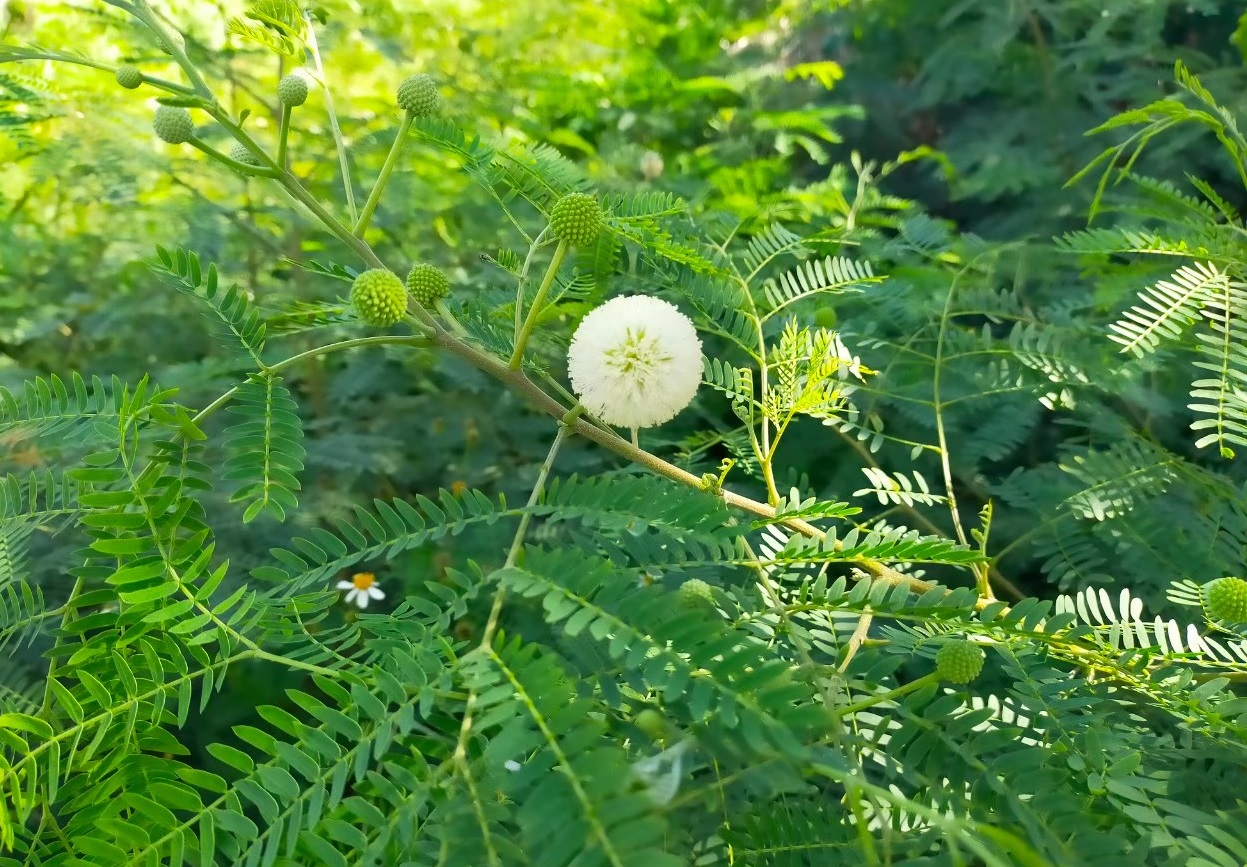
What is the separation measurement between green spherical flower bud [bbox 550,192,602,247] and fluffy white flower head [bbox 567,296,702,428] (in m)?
0.07

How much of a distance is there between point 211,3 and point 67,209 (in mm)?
582

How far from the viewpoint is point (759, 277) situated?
1.14 m

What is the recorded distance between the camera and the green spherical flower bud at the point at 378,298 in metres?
0.59

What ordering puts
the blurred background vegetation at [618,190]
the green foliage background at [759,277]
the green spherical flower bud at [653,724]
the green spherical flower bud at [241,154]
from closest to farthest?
1. the green spherical flower bud at [653,724]
2. the green foliage background at [759,277]
3. the green spherical flower bud at [241,154]
4. the blurred background vegetation at [618,190]

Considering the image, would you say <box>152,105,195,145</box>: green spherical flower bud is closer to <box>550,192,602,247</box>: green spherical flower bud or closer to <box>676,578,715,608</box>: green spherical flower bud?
<box>550,192,602,247</box>: green spherical flower bud

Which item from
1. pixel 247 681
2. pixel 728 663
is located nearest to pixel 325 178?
pixel 247 681

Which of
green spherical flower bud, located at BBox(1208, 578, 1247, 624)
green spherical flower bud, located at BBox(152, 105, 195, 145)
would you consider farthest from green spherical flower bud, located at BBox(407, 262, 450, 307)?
green spherical flower bud, located at BBox(1208, 578, 1247, 624)

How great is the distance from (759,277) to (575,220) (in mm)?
534

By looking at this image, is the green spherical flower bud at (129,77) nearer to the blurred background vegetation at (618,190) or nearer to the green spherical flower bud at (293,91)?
the green spherical flower bud at (293,91)

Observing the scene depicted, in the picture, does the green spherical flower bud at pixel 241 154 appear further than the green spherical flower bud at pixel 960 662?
Yes

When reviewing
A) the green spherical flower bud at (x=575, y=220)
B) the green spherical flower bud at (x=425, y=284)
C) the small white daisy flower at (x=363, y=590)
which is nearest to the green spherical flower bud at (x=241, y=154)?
the green spherical flower bud at (x=425, y=284)

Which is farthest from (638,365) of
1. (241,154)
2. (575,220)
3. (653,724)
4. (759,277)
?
(759,277)

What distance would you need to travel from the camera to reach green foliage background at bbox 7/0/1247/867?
1.90ft

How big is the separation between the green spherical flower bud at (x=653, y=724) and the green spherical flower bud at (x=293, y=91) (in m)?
0.53
